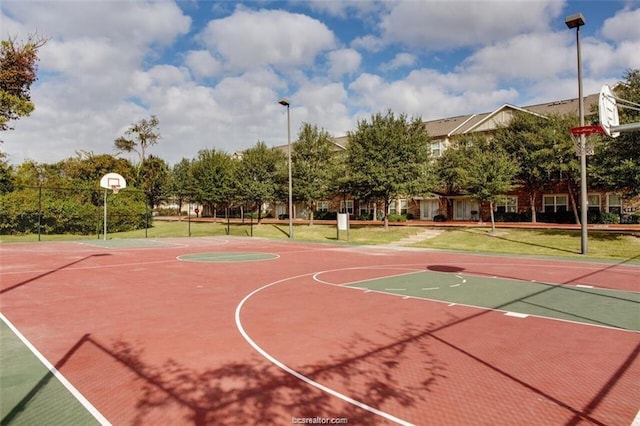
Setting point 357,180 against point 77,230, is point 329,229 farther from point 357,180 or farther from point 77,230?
point 77,230

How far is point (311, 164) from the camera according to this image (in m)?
45.2

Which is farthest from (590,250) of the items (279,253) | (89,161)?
(89,161)

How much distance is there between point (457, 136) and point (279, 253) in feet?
92.9

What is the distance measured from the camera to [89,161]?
198 feet

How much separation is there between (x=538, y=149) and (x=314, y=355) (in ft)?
118

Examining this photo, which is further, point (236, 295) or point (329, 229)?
point (329, 229)

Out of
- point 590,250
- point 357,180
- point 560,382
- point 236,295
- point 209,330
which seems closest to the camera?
point 560,382

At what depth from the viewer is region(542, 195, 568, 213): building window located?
41.5m

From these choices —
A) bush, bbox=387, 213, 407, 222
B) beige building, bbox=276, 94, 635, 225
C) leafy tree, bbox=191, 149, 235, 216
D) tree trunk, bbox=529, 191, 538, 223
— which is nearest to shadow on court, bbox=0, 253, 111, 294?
leafy tree, bbox=191, 149, 235, 216

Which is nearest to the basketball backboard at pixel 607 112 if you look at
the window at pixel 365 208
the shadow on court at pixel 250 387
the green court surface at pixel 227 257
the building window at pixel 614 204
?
the shadow on court at pixel 250 387

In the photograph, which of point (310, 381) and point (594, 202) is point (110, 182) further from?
point (594, 202)

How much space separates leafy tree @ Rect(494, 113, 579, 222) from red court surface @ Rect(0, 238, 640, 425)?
77.3 feet

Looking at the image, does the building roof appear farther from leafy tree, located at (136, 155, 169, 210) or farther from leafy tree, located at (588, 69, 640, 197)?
leafy tree, located at (136, 155, 169, 210)

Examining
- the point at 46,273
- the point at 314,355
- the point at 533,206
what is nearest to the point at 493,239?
the point at 533,206
